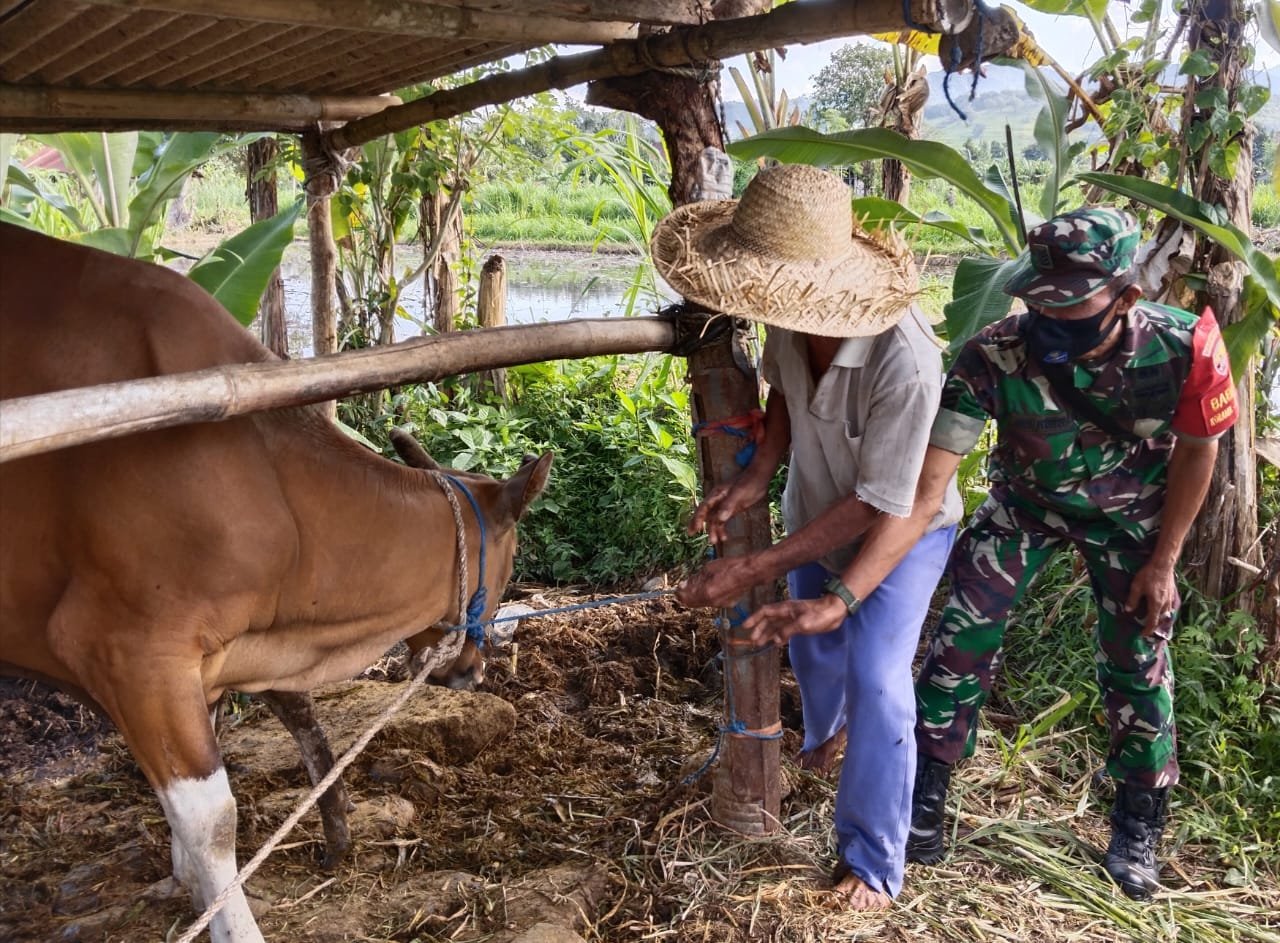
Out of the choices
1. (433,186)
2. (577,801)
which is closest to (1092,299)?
(577,801)

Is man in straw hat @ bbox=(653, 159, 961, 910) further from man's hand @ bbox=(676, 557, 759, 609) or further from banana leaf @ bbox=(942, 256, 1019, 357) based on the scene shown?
banana leaf @ bbox=(942, 256, 1019, 357)

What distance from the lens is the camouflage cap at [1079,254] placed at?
8.89ft

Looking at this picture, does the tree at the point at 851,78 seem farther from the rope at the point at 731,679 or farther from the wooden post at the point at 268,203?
the rope at the point at 731,679

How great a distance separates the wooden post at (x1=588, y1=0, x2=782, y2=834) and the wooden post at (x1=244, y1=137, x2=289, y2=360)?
3.83 m

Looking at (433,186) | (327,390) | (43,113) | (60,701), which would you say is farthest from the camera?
(433,186)

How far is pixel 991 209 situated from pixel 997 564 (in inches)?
68.2

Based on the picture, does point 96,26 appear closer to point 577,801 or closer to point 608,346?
point 608,346

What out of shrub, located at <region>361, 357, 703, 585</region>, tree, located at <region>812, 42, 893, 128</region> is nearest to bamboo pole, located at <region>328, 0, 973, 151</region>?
shrub, located at <region>361, 357, 703, 585</region>

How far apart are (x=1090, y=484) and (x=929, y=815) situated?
109 centimetres

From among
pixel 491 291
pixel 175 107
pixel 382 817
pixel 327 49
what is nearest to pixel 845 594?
pixel 382 817

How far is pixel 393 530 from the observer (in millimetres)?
3008

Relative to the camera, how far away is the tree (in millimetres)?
16734

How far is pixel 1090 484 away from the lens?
3066mm

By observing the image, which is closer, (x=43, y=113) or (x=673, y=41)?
(x=673, y=41)
